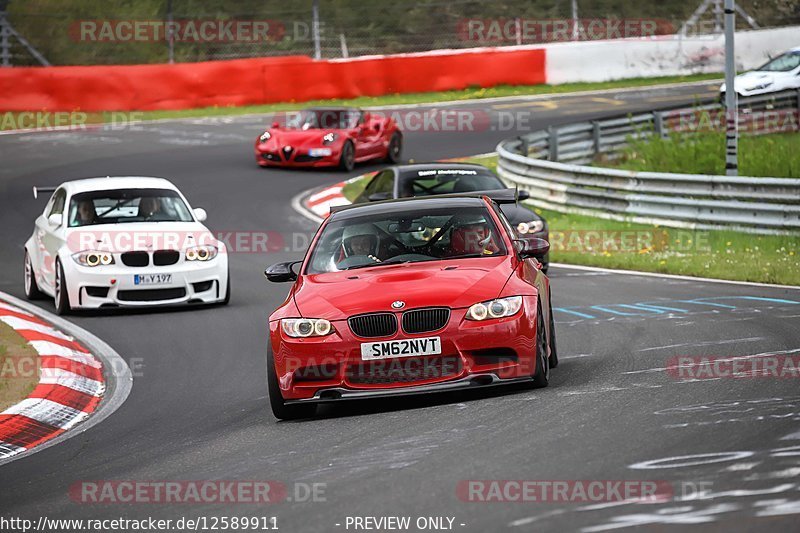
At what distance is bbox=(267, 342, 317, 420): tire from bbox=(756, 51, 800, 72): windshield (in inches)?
1093

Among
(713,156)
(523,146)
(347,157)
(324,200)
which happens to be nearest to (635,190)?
(713,156)

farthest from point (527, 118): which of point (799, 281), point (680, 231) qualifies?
point (799, 281)

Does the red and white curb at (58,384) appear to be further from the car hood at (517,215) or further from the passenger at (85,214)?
the car hood at (517,215)

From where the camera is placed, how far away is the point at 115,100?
3372cm

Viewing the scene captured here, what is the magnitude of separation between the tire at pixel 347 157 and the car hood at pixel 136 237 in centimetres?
1224

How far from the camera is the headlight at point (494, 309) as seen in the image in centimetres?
850

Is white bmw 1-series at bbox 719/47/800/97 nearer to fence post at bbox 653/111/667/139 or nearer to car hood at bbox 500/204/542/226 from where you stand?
fence post at bbox 653/111/667/139

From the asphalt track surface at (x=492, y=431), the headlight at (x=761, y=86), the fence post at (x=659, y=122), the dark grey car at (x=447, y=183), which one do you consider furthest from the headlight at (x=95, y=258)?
the headlight at (x=761, y=86)

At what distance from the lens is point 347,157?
27234 mm

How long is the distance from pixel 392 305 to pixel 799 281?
782 centimetres

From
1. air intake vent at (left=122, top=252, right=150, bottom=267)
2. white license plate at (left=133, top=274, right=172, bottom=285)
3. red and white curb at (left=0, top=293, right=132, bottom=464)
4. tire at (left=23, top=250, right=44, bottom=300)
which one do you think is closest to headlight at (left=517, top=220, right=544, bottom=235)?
white license plate at (left=133, top=274, right=172, bottom=285)

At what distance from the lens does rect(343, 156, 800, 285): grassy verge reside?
16016 millimetres

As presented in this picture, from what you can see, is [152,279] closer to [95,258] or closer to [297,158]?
[95,258]

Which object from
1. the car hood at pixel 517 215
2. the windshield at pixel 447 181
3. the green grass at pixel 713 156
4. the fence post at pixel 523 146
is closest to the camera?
the car hood at pixel 517 215
